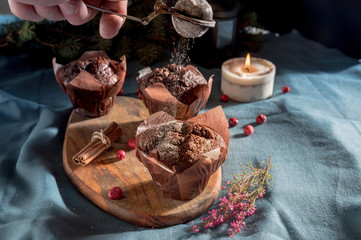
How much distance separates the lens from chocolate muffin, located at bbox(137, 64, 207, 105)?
2404 millimetres

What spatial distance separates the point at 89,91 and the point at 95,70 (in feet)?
0.49

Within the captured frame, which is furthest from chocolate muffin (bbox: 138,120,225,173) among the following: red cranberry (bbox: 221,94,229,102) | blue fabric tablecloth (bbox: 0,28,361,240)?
red cranberry (bbox: 221,94,229,102)

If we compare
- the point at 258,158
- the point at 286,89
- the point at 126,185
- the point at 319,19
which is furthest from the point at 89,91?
the point at 319,19

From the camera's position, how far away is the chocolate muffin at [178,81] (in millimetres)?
2404

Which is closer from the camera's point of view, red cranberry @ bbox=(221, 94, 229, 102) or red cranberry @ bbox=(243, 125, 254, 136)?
red cranberry @ bbox=(243, 125, 254, 136)

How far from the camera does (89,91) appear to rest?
8.15 feet

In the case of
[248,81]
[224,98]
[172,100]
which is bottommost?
[224,98]

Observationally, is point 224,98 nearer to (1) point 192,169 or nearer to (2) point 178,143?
(2) point 178,143

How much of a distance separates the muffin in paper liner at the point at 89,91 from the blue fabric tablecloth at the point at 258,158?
0.70ft

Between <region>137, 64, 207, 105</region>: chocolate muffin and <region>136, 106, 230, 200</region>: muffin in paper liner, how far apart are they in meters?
0.35

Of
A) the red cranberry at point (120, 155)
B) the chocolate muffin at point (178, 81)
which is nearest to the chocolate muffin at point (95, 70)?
the chocolate muffin at point (178, 81)

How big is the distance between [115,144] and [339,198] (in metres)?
1.36

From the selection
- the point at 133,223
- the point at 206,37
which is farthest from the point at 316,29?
the point at 133,223

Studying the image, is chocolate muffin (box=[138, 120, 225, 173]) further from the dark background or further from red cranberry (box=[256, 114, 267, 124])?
the dark background
